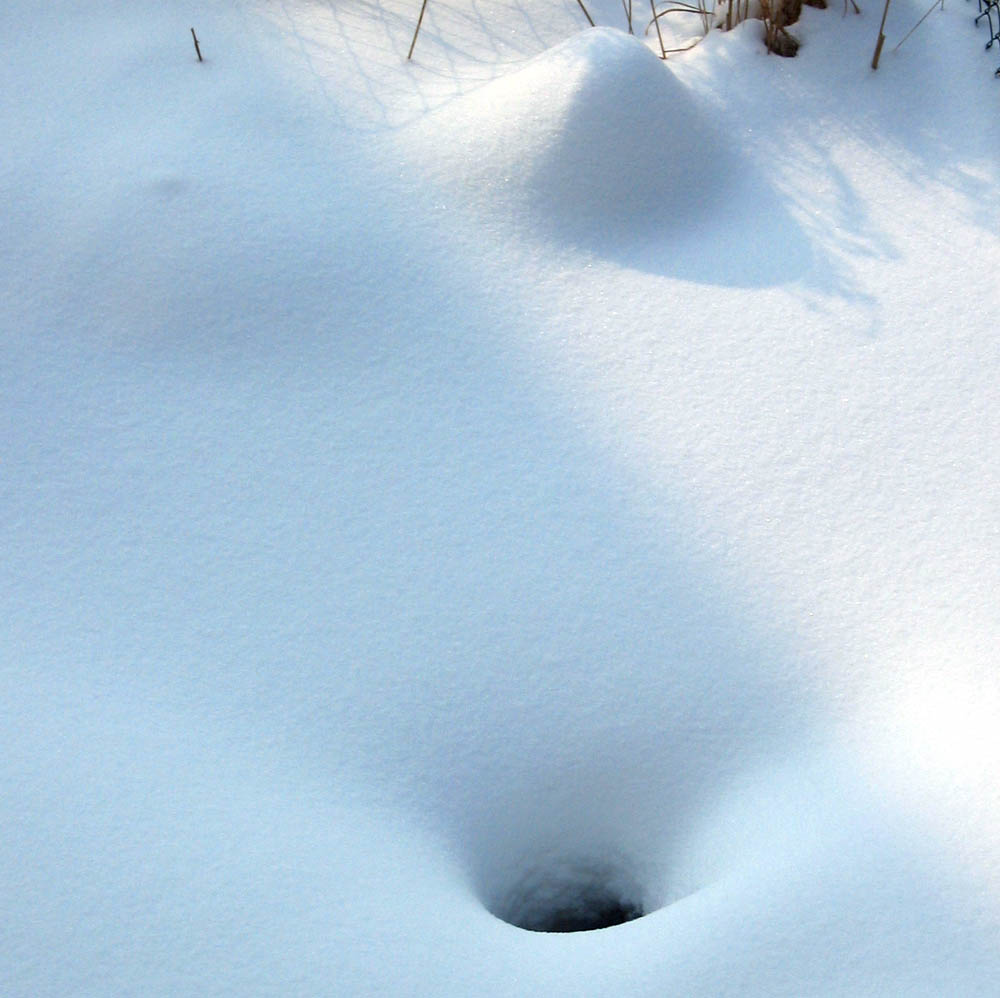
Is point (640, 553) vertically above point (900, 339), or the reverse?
point (900, 339)

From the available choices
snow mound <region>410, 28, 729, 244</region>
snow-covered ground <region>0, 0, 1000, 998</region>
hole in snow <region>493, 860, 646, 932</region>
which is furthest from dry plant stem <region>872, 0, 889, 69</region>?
hole in snow <region>493, 860, 646, 932</region>

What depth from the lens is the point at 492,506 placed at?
135 centimetres

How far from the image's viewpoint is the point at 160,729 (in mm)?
1116

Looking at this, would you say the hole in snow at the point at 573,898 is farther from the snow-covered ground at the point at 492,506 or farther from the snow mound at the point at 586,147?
the snow mound at the point at 586,147

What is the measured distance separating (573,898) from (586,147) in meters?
1.15

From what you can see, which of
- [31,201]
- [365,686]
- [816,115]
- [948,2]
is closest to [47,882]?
[365,686]

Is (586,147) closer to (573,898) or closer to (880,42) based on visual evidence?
(880,42)

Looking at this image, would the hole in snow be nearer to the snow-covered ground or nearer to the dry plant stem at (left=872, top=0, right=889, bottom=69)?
the snow-covered ground

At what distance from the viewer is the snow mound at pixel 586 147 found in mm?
1685

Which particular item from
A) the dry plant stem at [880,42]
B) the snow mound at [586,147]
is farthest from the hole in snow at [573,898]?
the dry plant stem at [880,42]

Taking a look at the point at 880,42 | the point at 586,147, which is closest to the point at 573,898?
the point at 586,147

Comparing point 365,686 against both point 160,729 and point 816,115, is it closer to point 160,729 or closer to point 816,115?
point 160,729

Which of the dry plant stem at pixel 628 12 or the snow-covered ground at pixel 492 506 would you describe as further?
the dry plant stem at pixel 628 12

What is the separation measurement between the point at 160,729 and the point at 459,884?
1.15 feet
